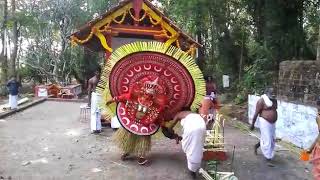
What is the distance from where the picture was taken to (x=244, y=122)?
1585 centimetres

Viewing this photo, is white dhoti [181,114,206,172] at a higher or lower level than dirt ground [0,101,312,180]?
higher

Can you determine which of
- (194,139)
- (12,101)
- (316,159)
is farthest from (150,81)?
(12,101)

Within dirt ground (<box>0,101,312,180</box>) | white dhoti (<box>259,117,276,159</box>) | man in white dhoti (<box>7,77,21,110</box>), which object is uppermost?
man in white dhoti (<box>7,77,21,110</box>)

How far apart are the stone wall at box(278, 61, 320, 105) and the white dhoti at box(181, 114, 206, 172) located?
4419 millimetres

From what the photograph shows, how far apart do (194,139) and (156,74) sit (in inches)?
56.3

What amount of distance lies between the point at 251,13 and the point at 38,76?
23958 mm

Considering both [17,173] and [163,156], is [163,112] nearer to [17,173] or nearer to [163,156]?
[163,156]

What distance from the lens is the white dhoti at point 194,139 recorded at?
6.93 metres

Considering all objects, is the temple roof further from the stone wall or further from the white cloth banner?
the white cloth banner

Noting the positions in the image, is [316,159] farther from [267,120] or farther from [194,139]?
[267,120]

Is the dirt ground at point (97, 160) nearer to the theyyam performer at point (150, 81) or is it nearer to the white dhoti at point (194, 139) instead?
the white dhoti at point (194, 139)

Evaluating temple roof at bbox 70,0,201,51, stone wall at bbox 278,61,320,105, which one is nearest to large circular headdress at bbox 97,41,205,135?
stone wall at bbox 278,61,320,105

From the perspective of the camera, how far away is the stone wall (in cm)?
1043

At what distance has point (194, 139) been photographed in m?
6.93
